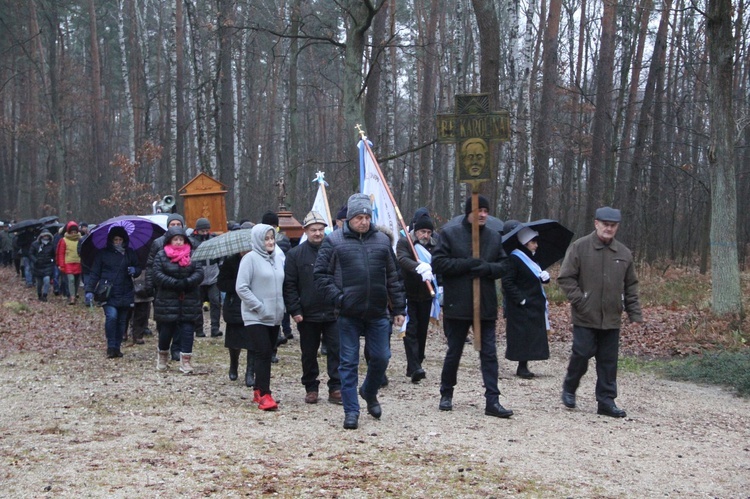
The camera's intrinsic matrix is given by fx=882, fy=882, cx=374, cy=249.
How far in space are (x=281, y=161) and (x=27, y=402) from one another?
4984 cm

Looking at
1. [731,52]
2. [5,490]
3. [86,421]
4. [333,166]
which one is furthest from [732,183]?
[333,166]

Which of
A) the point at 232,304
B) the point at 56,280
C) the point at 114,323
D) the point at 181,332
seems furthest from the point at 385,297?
the point at 56,280

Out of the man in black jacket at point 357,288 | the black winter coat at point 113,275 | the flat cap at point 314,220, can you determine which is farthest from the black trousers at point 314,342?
the black winter coat at point 113,275

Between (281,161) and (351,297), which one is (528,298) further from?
(281,161)

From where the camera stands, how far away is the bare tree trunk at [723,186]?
46.8 ft

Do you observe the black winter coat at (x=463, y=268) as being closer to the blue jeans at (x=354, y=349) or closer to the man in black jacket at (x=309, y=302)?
the blue jeans at (x=354, y=349)

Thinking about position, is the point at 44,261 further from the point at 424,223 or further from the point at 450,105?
the point at 450,105

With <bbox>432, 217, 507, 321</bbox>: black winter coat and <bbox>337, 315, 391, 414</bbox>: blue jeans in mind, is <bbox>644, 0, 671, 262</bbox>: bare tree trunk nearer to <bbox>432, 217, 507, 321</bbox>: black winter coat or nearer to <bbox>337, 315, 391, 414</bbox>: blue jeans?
<bbox>432, 217, 507, 321</bbox>: black winter coat

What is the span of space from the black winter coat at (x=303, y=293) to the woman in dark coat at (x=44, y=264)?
586 inches

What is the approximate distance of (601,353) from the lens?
895cm

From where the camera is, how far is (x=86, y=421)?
27.9ft

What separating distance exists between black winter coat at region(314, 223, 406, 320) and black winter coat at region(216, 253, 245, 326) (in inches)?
69.7

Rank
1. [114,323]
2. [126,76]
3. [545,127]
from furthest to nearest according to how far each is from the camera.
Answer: [126,76]
[545,127]
[114,323]

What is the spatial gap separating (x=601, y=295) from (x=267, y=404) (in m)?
3.52
